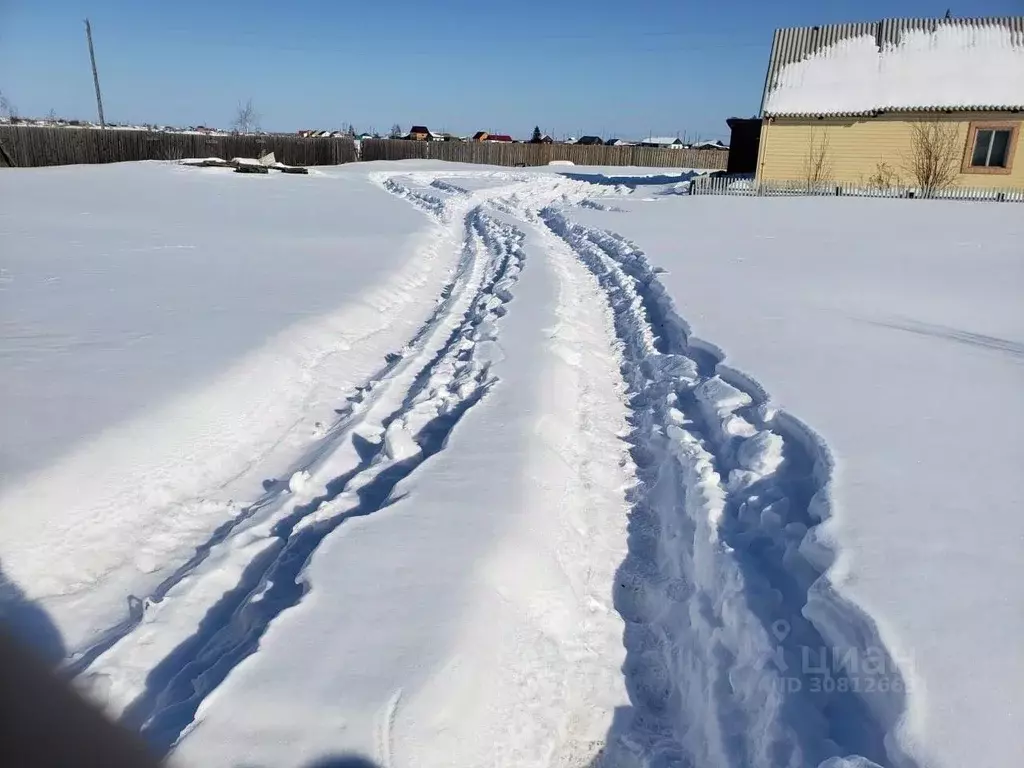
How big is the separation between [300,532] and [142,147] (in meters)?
35.6

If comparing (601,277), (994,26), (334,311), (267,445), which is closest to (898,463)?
(267,445)

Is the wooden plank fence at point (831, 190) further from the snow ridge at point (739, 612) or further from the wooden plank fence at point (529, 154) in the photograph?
the wooden plank fence at point (529, 154)

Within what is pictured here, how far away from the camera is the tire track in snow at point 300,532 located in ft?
8.12

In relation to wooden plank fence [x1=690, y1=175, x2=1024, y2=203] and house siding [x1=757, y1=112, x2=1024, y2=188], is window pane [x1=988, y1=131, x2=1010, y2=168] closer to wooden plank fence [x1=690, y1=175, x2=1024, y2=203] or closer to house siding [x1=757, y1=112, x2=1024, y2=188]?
house siding [x1=757, y1=112, x2=1024, y2=188]

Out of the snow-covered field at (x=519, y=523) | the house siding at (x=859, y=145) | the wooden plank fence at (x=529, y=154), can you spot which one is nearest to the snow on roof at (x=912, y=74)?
the house siding at (x=859, y=145)

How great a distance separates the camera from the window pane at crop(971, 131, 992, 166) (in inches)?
793

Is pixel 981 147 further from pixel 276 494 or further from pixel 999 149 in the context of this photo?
pixel 276 494

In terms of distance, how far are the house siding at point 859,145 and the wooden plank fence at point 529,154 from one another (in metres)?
25.6

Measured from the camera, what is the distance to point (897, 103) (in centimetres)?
2052

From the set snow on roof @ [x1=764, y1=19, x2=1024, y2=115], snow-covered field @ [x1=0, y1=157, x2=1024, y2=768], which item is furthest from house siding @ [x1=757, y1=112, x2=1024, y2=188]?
snow-covered field @ [x1=0, y1=157, x2=1024, y2=768]

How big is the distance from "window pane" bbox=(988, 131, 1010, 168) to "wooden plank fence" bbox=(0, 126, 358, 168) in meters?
32.2

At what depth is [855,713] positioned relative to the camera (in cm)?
228

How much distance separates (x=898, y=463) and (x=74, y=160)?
34966mm

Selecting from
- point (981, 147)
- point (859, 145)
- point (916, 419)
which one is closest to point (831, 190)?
point (859, 145)
